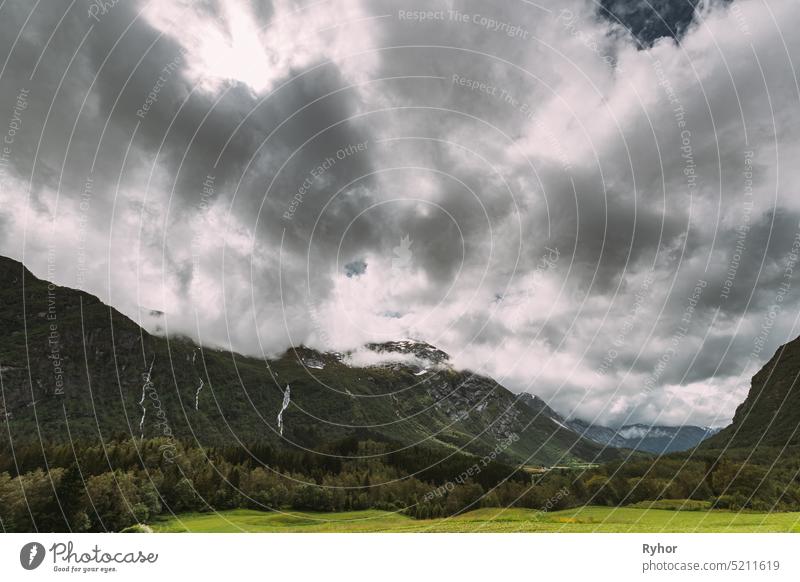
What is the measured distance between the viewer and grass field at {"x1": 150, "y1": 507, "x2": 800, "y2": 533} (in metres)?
60.4

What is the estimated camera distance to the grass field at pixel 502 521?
6038cm

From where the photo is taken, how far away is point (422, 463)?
501 ft
